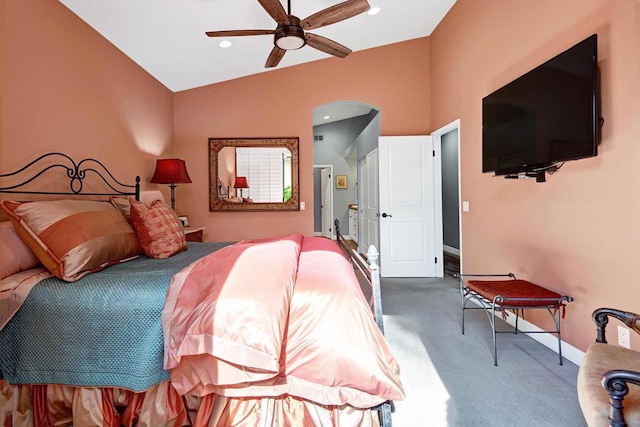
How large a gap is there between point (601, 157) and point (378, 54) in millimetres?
3382

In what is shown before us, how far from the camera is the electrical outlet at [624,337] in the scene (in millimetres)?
1754

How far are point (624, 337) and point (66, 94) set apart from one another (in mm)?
4311

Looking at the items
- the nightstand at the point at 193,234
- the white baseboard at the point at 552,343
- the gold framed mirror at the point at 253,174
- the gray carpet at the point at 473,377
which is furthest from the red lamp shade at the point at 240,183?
the white baseboard at the point at 552,343

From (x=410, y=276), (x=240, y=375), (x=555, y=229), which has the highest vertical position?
(x=555, y=229)

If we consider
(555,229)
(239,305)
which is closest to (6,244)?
(239,305)

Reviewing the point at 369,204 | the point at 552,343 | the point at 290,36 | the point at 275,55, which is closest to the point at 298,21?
the point at 290,36

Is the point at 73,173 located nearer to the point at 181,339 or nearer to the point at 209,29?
the point at 209,29

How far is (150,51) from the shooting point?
3260 millimetres

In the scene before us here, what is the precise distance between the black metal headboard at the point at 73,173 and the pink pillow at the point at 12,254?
51 cm

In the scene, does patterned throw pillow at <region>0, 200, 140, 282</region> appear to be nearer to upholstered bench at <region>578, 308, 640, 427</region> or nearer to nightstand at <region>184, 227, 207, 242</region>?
nightstand at <region>184, 227, 207, 242</region>

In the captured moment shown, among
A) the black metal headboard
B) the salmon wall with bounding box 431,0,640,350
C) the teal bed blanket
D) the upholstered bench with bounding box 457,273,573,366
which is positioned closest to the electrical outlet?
the salmon wall with bounding box 431,0,640,350

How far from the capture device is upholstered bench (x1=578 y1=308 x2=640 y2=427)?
0.93 m

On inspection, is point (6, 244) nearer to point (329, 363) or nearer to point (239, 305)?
point (239, 305)

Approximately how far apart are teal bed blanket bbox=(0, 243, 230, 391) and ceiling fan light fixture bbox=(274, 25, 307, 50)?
6.48 ft
